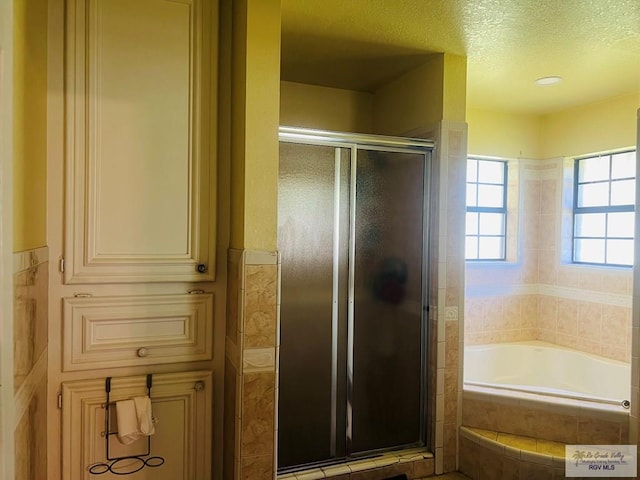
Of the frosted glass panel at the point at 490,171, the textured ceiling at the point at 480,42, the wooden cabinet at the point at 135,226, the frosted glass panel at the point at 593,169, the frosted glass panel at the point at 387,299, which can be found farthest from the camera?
the frosted glass panel at the point at 490,171

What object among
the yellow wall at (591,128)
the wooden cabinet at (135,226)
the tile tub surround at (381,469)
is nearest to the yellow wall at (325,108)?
the wooden cabinet at (135,226)

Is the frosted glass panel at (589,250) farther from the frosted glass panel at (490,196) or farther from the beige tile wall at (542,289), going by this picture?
the frosted glass panel at (490,196)

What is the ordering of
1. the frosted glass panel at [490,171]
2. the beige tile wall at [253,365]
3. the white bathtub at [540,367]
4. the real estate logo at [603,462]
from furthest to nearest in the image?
the frosted glass panel at [490,171] → the white bathtub at [540,367] → the real estate logo at [603,462] → the beige tile wall at [253,365]

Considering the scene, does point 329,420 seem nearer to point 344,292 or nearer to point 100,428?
point 344,292

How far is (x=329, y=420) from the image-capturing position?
245 centimetres

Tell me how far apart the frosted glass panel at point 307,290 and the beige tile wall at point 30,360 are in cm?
104

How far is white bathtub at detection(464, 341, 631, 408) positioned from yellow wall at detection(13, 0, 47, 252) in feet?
9.75

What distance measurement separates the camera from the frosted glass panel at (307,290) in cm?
233

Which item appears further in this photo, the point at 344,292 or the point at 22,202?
the point at 344,292

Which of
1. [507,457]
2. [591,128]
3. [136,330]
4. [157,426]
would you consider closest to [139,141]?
[136,330]

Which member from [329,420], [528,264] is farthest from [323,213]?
[528,264]

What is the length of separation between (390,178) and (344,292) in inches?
27.5

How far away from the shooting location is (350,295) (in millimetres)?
2471

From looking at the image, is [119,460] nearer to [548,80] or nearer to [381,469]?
[381,469]
